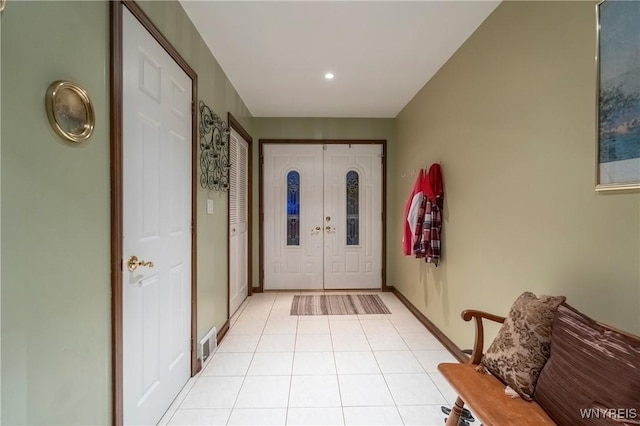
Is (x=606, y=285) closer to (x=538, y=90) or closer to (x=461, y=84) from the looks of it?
(x=538, y=90)

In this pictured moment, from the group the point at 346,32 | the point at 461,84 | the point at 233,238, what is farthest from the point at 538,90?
the point at 233,238

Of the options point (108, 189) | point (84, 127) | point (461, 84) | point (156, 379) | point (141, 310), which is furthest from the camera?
point (461, 84)

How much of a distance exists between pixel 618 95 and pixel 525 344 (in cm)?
106

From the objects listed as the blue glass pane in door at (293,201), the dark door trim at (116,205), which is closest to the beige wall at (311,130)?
the blue glass pane in door at (293,201)

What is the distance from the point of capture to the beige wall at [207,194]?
1694 mm

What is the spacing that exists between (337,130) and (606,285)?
11.3ft

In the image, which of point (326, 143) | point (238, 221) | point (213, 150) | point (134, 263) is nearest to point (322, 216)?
point (326, 143)

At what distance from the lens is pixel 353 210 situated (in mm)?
4141

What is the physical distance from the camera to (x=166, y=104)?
1634 mm

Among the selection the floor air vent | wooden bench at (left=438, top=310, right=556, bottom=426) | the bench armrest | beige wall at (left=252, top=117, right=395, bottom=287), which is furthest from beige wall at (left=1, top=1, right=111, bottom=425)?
beige wall at (left=252, top=117, right=395, bottom=287)

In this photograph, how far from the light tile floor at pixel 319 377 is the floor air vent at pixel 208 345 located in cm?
6

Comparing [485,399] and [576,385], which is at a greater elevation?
[576,385]

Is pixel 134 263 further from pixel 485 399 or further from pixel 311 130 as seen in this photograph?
pixel 311 130

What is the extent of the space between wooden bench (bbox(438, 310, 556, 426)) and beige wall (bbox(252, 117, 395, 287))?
9.37ft
